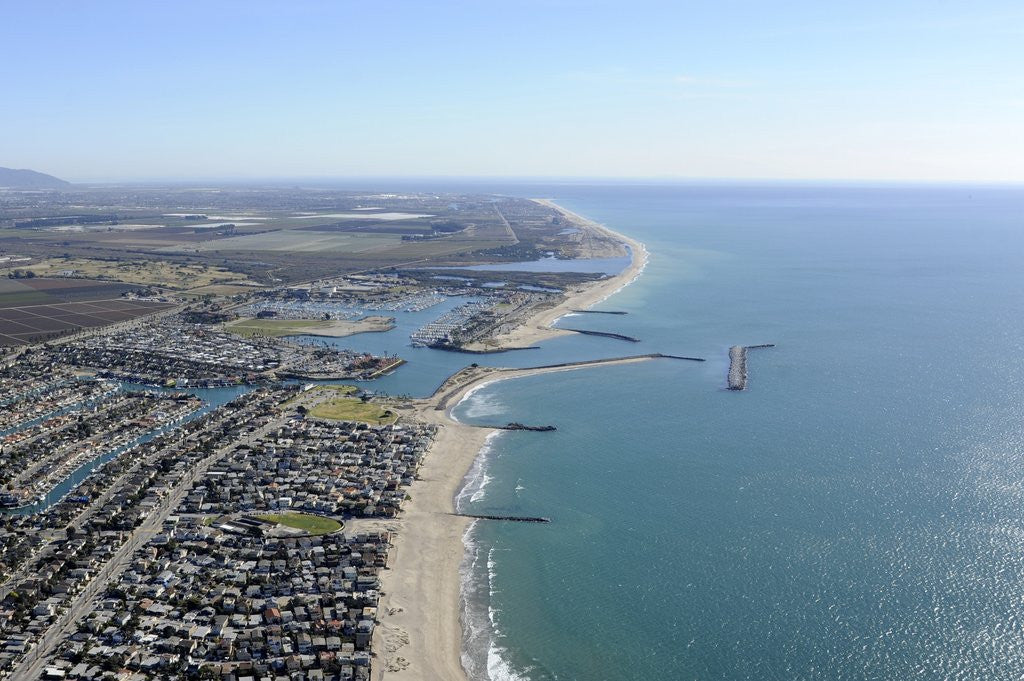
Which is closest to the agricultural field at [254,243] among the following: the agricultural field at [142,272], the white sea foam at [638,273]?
the agricultural field at [142,272]

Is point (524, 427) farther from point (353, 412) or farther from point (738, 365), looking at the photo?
point (738, 365)

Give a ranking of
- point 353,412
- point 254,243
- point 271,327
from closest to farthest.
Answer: point 353,412 → point 271,327 → point 254,243

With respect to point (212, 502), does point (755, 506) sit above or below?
below

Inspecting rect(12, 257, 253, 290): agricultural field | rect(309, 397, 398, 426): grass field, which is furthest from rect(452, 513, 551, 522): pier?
rect(12, 257, 253, 290): agricultural field

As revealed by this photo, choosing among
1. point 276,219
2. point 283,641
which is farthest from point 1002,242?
point 283,641

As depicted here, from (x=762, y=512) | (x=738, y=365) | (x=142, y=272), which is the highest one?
(x=142, y=272)

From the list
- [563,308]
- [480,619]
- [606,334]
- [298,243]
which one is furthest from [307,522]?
[298,243]

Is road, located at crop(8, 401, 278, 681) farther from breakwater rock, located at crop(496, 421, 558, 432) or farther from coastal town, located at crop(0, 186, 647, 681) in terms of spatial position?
breakwater rock, located at crop(496, 421, 558, 432)

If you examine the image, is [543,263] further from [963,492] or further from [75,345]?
[963,492]
